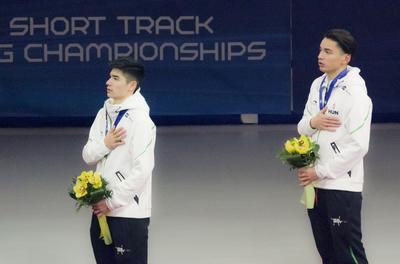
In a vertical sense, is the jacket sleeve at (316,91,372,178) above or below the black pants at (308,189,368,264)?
above

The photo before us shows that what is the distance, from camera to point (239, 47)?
13.2 m

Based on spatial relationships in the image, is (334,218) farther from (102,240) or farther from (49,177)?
(49,177)

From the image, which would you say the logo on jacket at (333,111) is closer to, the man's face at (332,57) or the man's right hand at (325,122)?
the man's right hand at (325,122)

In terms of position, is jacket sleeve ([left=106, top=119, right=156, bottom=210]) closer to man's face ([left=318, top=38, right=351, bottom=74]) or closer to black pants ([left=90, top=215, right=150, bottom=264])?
black pants ([left=90, top=215, right=150, bottom=264])

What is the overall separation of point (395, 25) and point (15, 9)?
4.95 metres

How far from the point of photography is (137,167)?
15.6 ft

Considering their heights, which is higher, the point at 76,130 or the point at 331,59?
the point at 331,59

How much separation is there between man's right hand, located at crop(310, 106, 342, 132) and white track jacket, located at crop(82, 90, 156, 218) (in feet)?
2.87

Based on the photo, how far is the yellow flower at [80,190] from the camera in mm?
4789

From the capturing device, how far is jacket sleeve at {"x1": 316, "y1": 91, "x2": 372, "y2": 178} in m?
5.04

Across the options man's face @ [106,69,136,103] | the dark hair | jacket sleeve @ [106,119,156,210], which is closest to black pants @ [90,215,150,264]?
jacket sleeve @ [106,119,156,210]

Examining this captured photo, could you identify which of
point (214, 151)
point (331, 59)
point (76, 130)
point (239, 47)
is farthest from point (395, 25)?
point (331, 59)

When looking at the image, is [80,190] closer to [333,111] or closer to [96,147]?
[96,147]

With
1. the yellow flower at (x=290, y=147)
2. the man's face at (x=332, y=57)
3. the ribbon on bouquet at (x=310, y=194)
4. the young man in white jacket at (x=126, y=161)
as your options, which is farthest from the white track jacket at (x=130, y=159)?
the man's face at (x=332, y=57)
